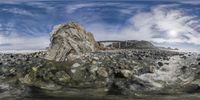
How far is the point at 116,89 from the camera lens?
116 ft

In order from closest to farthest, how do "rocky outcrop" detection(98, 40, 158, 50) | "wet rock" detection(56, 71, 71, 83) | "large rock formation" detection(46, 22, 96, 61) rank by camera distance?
"wet rock" detection(56, 71, 71, 83) → "large rock formation" detection(46, 22, 96, 61) → "rocky outcrop" detection(98, 40, 158, 50)

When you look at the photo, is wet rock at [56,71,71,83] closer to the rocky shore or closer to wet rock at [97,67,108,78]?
the rocky shore

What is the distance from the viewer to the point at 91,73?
37812mm

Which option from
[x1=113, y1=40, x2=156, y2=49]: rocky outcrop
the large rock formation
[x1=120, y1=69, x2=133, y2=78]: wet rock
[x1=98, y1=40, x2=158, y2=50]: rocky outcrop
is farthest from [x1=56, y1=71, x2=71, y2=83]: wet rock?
[x1=113, y1=40, x2=156, y2=49]: rocky outcrop

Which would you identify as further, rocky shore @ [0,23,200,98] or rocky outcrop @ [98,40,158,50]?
rocky outcrop @ [98,40,158,50]

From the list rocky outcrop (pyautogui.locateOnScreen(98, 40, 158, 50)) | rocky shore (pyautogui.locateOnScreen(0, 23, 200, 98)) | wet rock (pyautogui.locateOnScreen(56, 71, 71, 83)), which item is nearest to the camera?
rocky shore (pyautogui.locateOnScreen(0, 23, 200, 98))

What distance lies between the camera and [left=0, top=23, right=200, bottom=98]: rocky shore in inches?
1396

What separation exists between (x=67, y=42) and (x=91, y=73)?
743cm

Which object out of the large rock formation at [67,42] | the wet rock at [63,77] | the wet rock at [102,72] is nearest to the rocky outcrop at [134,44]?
the large rock formation at [67,42]

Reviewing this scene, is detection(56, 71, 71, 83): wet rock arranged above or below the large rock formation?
below

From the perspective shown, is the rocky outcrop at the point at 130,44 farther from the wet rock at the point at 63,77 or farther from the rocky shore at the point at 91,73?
the wet rock at the point at 63,77

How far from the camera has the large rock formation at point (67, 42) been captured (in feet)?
143

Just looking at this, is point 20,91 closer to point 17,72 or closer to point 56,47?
point 17,72

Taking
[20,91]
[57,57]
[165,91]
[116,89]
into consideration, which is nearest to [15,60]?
[57,57]
